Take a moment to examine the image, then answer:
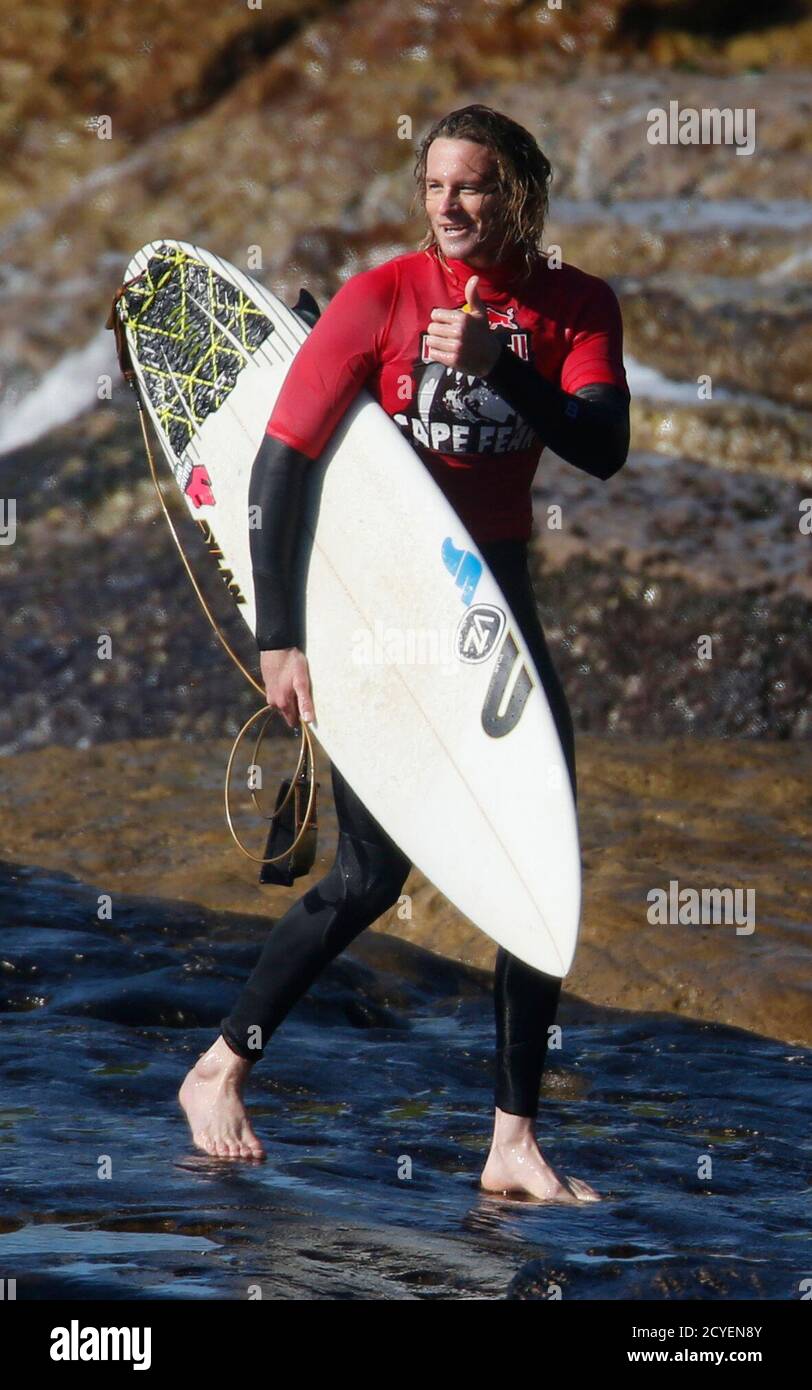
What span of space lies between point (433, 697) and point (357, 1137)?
2.99ft

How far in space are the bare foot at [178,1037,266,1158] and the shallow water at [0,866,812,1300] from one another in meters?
0.05

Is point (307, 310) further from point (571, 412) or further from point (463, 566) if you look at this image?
point (571, 412)

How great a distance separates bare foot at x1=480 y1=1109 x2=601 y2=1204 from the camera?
3.38 m

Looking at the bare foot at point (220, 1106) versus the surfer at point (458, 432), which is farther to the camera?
the bare foot at point (220, 1106)

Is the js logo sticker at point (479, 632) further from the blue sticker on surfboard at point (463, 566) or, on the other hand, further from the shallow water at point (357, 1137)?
the shallow water at point (357, 1137)

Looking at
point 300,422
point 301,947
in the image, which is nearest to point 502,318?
point 300,422

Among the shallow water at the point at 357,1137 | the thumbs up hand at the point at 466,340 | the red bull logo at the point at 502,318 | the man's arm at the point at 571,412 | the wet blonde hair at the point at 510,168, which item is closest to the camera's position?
the shallow water at the point at 357,1137

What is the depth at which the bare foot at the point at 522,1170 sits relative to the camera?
338 centimetres

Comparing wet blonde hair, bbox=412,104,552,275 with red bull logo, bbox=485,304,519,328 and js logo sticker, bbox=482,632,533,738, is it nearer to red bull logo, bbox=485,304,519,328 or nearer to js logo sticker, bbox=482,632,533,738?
red bull logo, bbox=485,304,519,328

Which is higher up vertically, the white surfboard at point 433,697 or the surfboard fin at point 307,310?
the surfboard fin at point 307,310

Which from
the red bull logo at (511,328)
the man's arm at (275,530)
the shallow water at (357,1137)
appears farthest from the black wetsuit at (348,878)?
the shallow water at (357,1137)

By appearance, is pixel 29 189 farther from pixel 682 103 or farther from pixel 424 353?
pixel 424 353

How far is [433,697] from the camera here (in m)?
3.56

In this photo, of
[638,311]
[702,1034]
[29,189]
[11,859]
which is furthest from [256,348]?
[29,189]
